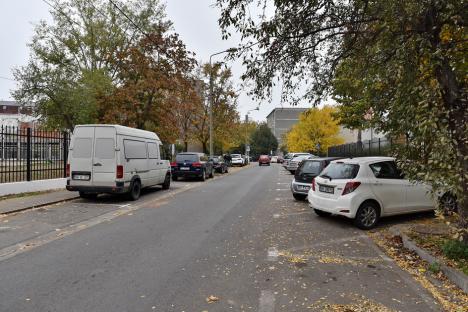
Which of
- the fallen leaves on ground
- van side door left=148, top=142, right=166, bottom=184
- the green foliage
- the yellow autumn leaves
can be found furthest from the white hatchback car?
the green foliage

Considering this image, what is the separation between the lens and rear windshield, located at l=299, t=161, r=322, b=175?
1249 centimetres

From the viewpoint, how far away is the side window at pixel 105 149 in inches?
478

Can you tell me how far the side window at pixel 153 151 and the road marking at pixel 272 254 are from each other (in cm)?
911

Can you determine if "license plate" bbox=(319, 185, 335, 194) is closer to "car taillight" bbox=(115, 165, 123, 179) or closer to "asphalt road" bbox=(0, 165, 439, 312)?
"asphalt road" bbox=(0, 165, 439, 312)

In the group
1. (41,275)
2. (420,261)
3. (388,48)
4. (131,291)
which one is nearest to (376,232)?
(420,261)

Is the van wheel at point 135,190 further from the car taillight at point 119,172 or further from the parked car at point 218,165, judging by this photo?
the parked car at point 218,165

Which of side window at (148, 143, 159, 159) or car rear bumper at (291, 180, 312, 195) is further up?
side window at (148, 143, 159, 159)

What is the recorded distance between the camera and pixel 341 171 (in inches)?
353

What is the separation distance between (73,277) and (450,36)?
7773 millimetres

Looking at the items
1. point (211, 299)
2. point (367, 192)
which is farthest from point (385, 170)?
point (211, 299)

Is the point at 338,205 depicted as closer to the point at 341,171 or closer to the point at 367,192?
the point at 367,192

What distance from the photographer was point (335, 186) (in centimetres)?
873

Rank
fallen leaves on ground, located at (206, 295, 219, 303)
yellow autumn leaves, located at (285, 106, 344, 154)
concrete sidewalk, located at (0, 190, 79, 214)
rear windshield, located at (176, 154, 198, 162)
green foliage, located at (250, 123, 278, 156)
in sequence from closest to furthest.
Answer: fallen leaves on ground, located at (206, 295, 219, 303)
concrete sidewalk, located at (0, 190, 79, 214)
rear windshield, located at (176, 154, 198, 162)
yellow autumn leaves, located at (285, 106, 344, 154)
green foliage, located at (250, 123, 278, 156)

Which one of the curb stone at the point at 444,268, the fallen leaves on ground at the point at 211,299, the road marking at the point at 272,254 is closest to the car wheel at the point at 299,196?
the curb stone at the point at 444,268
